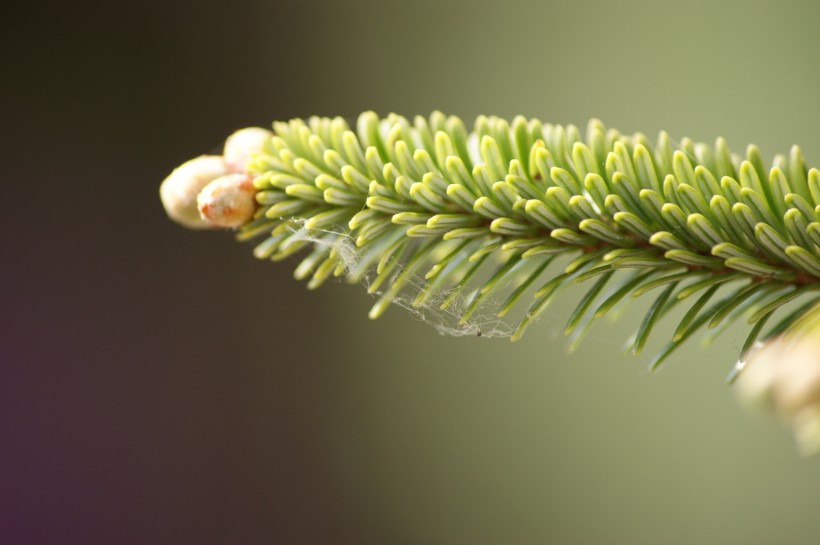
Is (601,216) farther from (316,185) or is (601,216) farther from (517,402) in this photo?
(517,402)

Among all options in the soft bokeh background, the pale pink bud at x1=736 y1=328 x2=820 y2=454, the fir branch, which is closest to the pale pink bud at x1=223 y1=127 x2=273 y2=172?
the fir branch

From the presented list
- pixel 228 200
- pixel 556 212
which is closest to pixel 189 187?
pixel 228 200

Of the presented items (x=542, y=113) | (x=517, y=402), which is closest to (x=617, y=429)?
(x=517, y=402)

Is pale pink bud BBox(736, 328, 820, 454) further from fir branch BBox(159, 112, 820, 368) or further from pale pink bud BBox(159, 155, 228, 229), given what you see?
pale pink bud BBox(159, 155, 228, 229)

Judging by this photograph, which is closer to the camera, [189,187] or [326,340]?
[189,187]

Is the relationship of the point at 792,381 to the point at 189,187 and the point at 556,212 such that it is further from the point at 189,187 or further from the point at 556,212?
the point at 189,187

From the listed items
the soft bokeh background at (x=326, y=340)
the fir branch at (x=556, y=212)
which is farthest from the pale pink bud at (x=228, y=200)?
the soft bokeh background at (x=326, y=340)

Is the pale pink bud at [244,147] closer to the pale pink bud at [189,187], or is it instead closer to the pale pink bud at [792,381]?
the pale pink bud at [189,187]
